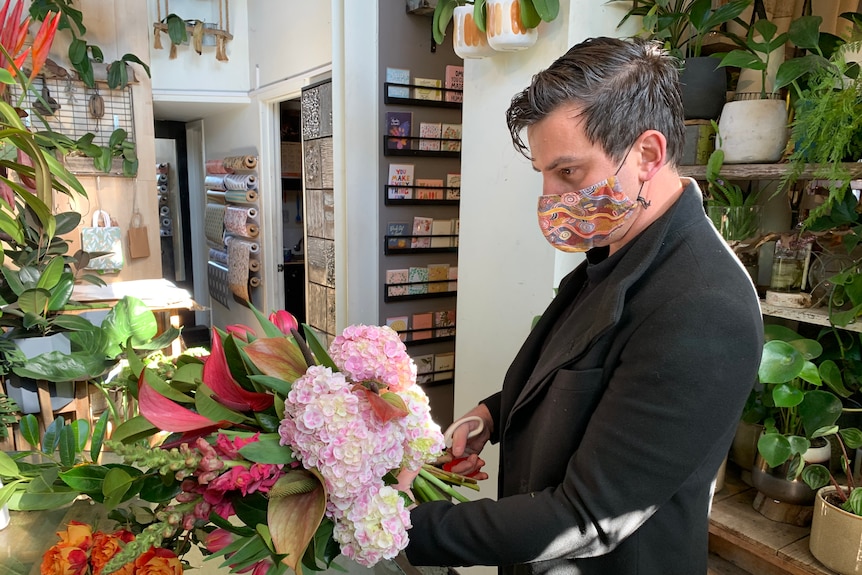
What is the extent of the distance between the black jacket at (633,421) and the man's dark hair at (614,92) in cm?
12

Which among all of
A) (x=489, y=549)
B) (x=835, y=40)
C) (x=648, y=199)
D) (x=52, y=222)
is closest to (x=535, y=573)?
(x=489, y=549)

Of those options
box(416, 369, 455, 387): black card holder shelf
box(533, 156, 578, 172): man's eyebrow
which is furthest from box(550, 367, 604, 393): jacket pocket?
box(416, 369, 455, 387): black card holder shelf

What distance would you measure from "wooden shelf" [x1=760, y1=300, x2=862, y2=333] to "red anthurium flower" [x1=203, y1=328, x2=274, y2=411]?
1084mm

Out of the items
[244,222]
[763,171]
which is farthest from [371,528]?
[244,222]

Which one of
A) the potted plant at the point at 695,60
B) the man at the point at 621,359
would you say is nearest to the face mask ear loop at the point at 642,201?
the man at the point at 621,359

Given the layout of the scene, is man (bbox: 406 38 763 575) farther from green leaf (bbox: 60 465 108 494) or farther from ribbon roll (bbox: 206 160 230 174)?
ribbon roll (bbox: 206 160 230 174)

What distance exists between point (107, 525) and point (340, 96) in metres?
2.13

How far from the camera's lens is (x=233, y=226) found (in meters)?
4.34

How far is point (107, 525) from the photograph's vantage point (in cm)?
89

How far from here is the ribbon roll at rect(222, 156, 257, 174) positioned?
4066 millimetres

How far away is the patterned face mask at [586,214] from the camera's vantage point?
84 centimetres

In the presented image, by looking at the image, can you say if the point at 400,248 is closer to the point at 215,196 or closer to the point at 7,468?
the point at 7,468

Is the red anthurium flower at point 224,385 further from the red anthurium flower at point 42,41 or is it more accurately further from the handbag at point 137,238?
the handbag at point 137,238

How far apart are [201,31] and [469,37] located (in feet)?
8.98
